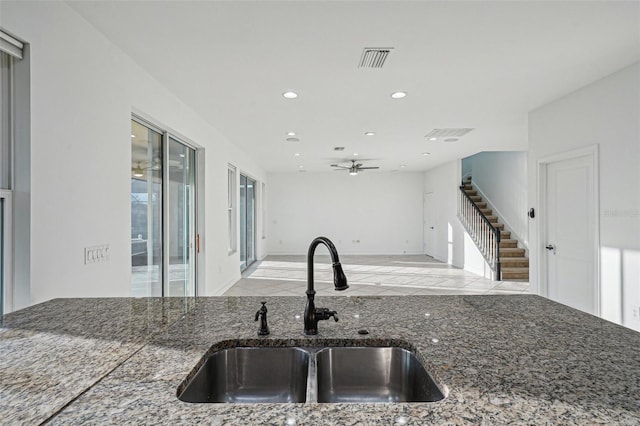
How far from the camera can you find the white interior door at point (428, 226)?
10.5m

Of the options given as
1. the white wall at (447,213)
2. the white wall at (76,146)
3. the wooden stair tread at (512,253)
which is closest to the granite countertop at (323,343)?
the white wall at (76,146)

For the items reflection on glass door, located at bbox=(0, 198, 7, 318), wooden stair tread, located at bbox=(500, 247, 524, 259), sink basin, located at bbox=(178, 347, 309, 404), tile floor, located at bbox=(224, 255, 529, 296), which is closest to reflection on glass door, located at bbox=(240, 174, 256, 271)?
tile floor, located at bbox=(224, 255, 529, 296)

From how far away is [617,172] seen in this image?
3.27 meters

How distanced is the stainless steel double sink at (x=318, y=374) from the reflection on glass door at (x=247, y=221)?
270 inches

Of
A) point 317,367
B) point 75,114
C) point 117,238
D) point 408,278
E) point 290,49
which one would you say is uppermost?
point 290,49

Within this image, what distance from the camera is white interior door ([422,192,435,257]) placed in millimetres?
10508

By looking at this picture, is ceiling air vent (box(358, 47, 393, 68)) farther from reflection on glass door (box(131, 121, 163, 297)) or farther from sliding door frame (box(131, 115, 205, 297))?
reflection on glass door (box(131, 121, 163, 297))

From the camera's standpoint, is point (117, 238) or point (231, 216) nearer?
point (117, 238)

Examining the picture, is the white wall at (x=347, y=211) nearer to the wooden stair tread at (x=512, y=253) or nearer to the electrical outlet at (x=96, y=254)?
the wooden stair tread at (x=512, y=253)

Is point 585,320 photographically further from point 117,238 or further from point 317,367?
point 117,238

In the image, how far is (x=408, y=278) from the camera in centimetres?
712

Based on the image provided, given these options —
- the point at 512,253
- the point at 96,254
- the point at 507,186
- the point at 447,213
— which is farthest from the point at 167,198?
the point at 507,186

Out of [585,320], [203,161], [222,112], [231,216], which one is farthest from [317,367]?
[231,216]

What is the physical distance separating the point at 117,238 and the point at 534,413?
9.40 ft
